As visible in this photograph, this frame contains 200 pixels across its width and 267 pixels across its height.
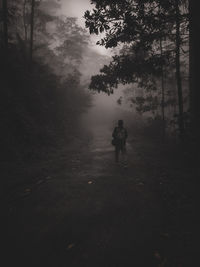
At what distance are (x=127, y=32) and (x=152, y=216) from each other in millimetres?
6660

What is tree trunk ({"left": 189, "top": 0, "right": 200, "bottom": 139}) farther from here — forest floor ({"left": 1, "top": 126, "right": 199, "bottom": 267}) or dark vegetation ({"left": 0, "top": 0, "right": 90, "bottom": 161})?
dark vegetation ({"left": 0, "top": 0, "right": 90, "bottom": 161})

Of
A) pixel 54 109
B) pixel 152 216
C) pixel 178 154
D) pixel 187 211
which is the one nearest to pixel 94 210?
pixel 152 216

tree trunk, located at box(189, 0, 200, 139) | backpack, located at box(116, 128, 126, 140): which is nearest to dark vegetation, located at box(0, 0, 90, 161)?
backpack, located at box(116, 128, 126, 140)

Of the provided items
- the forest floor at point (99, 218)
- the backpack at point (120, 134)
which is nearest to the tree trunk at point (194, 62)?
the forest floor at point (99, 218)

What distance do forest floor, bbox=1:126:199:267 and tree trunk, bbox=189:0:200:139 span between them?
7.72ft

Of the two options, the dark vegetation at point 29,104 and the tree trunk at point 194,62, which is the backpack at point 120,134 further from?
the dark vegetation at point 29,104

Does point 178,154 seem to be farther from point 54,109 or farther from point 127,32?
point 54,109

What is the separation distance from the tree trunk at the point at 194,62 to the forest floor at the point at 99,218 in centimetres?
235

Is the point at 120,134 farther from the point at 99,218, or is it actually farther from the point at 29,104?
the point at 29,104

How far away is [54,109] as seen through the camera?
18875 millimetres

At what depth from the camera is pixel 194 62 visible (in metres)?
7.82

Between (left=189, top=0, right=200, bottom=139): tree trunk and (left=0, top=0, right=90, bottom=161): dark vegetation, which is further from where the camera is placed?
(left=0, top=0, right=90, bottom=161): dark vegetation

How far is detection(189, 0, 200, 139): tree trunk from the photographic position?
6.86 meters

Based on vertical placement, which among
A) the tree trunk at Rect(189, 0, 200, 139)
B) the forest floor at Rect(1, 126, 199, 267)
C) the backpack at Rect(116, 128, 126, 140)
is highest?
the tree trunk at Rect(189, 0, 200, 139)
